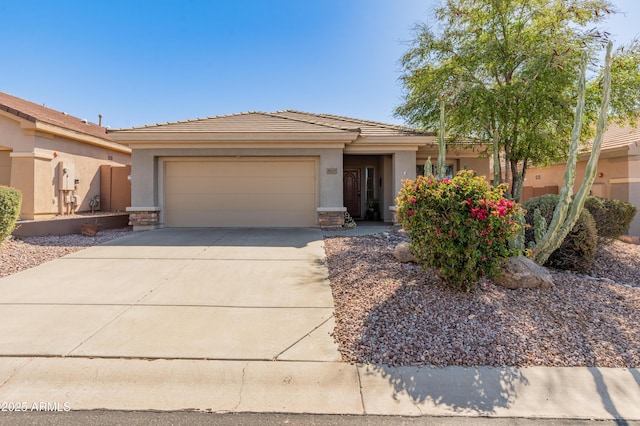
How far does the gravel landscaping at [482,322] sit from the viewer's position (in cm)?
328

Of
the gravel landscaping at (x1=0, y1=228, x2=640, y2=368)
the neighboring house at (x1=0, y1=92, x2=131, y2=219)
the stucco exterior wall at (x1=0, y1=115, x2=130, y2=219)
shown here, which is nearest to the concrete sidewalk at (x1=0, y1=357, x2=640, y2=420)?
the gravel landscaping at (x1=0, y1=228, x2=640, y2=368)

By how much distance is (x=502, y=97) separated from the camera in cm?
846

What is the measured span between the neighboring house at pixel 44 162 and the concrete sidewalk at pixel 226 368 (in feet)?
21.8

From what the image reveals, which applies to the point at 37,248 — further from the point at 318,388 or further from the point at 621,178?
the point at 621,178

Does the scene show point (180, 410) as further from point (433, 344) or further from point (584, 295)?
point (584, 295)

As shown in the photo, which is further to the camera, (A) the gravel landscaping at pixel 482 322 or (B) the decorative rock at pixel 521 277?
(B) the decorative rock at pixel 521 277

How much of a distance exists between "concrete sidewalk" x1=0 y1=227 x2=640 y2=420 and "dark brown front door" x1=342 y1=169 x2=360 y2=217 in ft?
29.6

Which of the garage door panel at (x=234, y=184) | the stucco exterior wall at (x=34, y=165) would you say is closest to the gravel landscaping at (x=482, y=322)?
the garage door panel at (x=234, y=184)

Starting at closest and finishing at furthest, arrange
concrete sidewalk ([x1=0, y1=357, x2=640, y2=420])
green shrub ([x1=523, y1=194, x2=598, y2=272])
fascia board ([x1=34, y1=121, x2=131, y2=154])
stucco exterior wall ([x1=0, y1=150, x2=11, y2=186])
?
concrete sidewalk ([x1=0, y1=357, x2=640, y2=420]) → green shrub ([x1=523, y1=194, x2=598, y2=272]) → fascia board ([x1=34, y1=121, x2=131, y2=154]) → stucco exterior wall ([x1=0, y1=150, x2=11, y2=186])

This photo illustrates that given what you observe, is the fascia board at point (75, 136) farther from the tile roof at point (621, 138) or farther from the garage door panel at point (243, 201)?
the tile roof at point (621, 138)

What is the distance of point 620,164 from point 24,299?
49.5ft

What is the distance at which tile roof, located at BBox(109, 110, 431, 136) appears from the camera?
34.5ft

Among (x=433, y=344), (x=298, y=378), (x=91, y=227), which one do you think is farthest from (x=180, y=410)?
(x=91, y=227)

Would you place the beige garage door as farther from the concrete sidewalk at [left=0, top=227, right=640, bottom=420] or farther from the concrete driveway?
the concrete sidewalk at [left=0, top=227, right=640, bottom=420]
